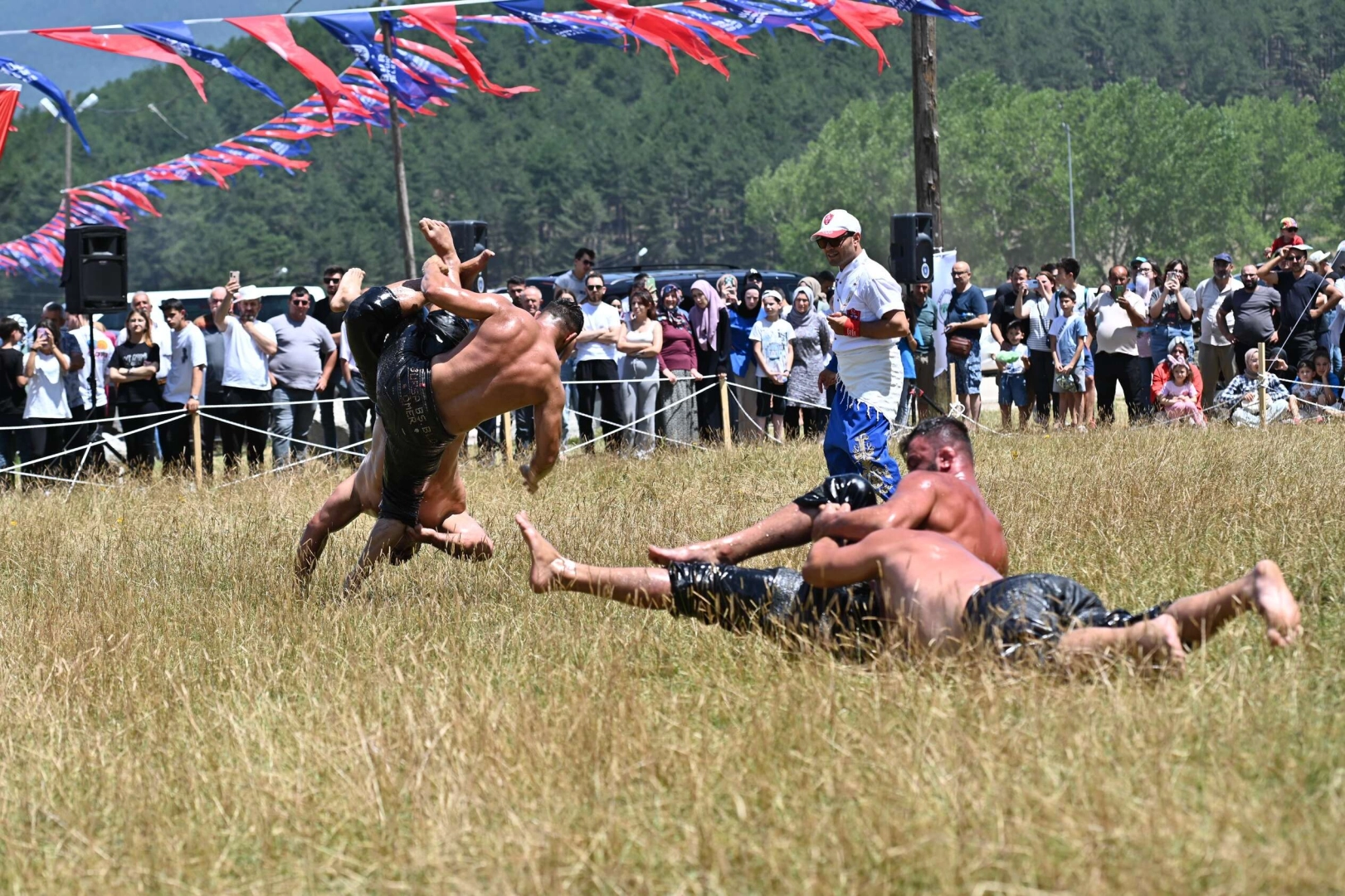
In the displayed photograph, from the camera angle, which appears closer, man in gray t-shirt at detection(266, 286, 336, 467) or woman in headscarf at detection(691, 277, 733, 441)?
man in gray t-shirt at detection(266, 286, 336, 467)

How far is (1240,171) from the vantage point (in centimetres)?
9819

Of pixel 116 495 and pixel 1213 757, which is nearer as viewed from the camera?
pixel 1213 757

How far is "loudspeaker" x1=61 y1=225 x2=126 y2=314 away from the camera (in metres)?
14.8

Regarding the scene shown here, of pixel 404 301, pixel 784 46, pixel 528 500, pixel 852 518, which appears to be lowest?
pixel 528 500

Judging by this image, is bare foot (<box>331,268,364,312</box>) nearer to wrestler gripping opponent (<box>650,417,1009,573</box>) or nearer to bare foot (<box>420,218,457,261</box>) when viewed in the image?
bare foot (<box>420,218,457,261</box>)

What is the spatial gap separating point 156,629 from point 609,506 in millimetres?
3787

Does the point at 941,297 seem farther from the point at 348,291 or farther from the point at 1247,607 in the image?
the point at 1247,607

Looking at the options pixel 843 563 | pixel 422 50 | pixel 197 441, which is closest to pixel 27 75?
pixel 197 441

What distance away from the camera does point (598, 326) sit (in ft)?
47.5

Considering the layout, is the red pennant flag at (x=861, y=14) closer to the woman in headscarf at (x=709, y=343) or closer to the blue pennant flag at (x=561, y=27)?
the blue pennant flag at (x=561, y=27)

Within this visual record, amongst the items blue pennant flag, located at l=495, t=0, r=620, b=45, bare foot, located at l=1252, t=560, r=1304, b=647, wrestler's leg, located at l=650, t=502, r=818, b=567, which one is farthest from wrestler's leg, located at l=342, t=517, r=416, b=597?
blue pennant flag, located at l=495, t=0, r=620, b=45

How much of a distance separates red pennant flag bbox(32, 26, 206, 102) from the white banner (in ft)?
23.4

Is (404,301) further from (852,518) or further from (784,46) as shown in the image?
(784,46)

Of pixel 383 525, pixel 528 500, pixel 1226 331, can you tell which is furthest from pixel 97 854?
pixel 1226 331
